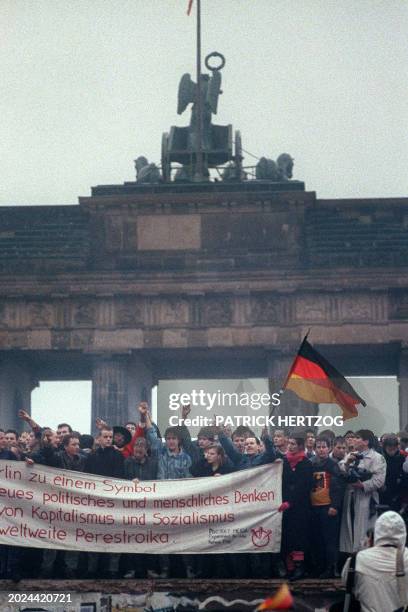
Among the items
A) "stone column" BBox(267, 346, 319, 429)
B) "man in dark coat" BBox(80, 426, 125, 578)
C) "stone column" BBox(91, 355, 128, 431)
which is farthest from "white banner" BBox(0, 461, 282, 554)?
"stone column" BBox(91, 355, 128, 431)

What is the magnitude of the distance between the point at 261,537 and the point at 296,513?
485mm

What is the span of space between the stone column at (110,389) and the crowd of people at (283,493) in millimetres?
17534

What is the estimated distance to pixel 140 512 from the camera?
18516 mm

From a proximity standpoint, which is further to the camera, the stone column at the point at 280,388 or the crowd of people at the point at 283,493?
the stone column at the point at 280,388

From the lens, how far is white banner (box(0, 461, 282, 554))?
18.4m

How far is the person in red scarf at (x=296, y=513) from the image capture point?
725 inches

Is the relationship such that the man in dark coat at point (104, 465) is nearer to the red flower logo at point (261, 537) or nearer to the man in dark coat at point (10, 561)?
the man in dark coat at point (10, 561)

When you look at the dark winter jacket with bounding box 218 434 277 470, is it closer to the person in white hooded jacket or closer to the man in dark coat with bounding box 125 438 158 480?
the man in dark coat with bounding box 125 438 158 480

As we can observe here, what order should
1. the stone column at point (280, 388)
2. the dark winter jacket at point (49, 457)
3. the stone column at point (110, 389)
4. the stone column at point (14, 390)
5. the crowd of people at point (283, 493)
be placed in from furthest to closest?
the stone column at point (14, 390)
the stone column at point (110, 389)
the stone column at point (280, 388)
the dark winter jacket at point (49, 457)
the crowd of people at point (283, 493)

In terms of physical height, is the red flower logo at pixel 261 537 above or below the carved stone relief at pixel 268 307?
below

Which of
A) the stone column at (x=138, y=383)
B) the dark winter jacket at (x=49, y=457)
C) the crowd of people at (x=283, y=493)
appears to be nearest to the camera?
the crowd of people at (x=283, y=493)

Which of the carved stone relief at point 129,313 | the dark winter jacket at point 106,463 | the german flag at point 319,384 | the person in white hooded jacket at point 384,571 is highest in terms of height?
the carved stone relief at point 129,313

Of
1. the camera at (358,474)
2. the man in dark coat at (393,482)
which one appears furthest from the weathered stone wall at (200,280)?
the camera at (358,474)

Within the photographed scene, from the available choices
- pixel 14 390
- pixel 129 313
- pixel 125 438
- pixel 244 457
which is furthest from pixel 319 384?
pixel 14 390
